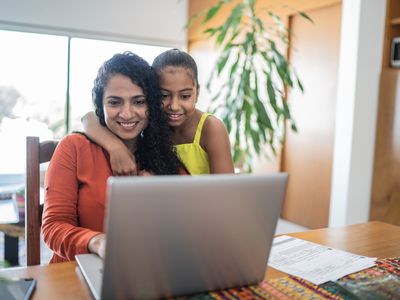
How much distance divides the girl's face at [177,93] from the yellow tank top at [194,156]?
0.08 m

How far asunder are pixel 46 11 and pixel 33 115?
982mm

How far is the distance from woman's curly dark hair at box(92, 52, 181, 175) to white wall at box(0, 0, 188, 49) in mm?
2476

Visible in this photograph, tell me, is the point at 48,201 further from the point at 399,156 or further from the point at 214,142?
the point at 399,156

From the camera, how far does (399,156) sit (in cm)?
258

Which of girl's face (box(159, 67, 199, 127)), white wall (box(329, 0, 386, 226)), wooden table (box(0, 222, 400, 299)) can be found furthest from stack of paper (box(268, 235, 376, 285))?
white wall (box(329, 0, 386, 226))

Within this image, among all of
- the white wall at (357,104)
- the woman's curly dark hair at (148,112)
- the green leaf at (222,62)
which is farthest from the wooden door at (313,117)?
the woman's curly dark hair at (148,112)

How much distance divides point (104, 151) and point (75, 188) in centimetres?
14

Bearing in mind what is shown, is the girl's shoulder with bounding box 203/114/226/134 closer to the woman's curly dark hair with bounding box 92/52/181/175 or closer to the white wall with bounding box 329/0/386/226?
the woman's curly dark hair with bounding box 92/52/181/175

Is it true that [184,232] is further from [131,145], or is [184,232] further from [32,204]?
[131,145]

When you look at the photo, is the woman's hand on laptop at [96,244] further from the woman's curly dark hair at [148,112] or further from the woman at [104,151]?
the woman's curly dark hair at [148,112]

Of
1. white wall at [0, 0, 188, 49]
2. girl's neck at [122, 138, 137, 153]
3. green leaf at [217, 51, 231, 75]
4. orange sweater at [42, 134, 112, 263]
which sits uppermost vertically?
white wall at [0, 0, 188, 49]

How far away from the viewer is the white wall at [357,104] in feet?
8.45

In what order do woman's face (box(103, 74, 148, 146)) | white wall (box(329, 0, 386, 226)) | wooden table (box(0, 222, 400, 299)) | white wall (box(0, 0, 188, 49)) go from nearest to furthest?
wooden table (box(0, 222, 400, 299))
woman's face (box(103, 74, 148, 146))
white wall (box(329, 0, 386, 226))
white wall (box(0, 0, 188, 49))

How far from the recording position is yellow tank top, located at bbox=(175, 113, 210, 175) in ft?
4.61
